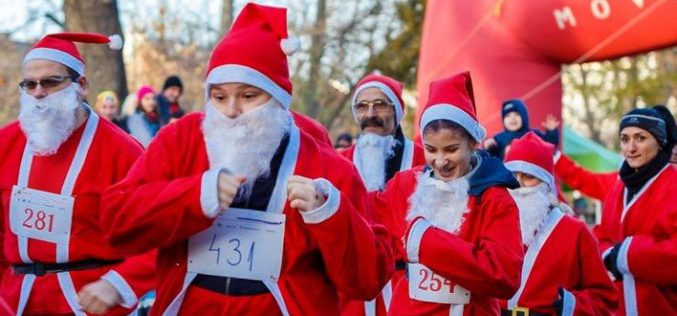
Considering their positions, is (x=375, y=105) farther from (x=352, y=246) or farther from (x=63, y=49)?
(x=352, y=246)

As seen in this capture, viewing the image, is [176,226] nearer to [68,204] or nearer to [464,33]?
[68,204]

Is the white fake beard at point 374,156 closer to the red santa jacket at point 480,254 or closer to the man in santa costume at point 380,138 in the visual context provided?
the man in santa costume at point 380,138

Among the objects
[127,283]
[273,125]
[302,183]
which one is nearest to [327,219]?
[302,183]

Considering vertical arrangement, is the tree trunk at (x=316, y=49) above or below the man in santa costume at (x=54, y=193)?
above

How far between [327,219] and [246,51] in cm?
76

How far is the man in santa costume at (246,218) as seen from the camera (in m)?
4.60

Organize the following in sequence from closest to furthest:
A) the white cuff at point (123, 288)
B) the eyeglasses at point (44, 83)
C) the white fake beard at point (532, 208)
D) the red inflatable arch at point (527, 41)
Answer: the white cuff at point (123, 288), the eyeglasses at point (44, 83), the white fake beard at point (532, 208), the red inflatable arch at point (527, 41)

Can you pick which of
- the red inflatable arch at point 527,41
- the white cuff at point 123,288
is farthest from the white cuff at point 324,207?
the red inflatable arch at point 527,41

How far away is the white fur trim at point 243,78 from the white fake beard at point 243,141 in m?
0.07

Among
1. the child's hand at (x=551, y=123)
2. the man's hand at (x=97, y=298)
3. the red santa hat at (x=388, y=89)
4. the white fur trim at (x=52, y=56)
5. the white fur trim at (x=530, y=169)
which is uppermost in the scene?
the child's hand at (x=551, y=123)

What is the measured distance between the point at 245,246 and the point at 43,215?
1367mm

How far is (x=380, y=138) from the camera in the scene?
27.4 ft

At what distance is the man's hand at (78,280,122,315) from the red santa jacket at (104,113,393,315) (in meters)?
0.18

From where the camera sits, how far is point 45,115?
5859 millimetres
